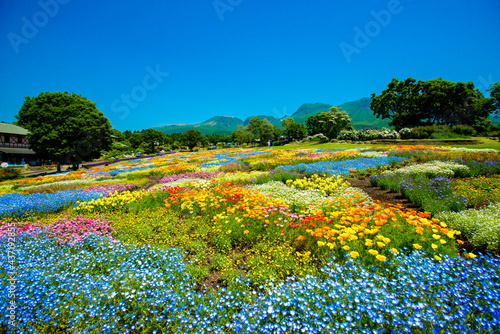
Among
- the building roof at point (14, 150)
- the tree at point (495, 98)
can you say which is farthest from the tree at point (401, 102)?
the building roof at point (14, 150)

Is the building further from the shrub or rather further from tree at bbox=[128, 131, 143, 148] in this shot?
the shrub

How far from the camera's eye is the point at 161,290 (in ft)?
11.0

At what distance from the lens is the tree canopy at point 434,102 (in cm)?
4384

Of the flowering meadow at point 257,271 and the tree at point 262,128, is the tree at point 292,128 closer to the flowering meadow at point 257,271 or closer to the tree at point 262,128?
the tree at point 262,128

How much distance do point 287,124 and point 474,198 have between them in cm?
8324

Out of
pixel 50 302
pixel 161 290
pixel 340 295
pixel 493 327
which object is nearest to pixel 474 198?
pixel 493 327

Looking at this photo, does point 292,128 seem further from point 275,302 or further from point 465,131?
point 275,302

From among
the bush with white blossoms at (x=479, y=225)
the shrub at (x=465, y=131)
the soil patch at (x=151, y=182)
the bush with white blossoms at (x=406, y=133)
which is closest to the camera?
the bush with white blossoms at (x=479, y=225)

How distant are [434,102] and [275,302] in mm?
60942

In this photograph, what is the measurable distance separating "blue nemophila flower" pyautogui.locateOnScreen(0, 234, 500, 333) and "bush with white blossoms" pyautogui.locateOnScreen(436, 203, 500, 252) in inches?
25.3

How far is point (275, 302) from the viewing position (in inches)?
114

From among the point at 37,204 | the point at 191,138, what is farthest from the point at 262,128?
the point at 37,204

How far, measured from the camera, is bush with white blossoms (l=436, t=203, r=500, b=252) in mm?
4098

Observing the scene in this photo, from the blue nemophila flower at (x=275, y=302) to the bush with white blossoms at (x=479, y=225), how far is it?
0.64 meters
